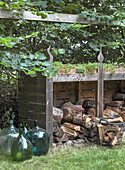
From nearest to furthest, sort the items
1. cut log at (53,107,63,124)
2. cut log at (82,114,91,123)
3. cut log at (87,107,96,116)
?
cut log at (53,107,63,124), cut log at (82,114,91,123), cut log at (87,107,96,116)

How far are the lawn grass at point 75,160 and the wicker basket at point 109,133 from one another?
0.51 ft

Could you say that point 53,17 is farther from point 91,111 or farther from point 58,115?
point 91,111

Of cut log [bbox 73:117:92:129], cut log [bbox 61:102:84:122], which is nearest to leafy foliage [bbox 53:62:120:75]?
cut log [bbox 61:102:84:122]

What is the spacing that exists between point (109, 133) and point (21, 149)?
154 centimetres

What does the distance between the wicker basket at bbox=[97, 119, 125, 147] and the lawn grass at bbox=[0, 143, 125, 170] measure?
15 centimetres

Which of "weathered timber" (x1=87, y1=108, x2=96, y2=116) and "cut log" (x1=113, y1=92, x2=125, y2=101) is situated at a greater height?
"cut log" (x1=113, y1=92, x2=125, y2=101)

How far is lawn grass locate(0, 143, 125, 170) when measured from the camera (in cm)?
353

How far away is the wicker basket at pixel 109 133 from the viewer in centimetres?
450

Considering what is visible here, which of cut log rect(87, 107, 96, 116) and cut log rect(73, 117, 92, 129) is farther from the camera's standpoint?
cut log rect(87, 107, 96, 116)

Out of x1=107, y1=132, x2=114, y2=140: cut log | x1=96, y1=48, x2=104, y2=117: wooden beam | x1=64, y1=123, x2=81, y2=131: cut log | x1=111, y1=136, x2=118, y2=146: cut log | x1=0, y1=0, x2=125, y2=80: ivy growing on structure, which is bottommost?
x1=111, y1=136, x2=118, y2=146: cut log

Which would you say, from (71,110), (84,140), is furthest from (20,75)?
(84,140)

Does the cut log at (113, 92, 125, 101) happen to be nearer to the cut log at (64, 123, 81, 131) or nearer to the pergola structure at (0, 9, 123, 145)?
the pergola structure at (0, 9, 123, 145)

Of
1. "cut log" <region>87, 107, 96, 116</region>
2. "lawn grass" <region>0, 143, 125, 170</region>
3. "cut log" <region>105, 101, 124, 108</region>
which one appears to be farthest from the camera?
"cut log" <region>105, 101, 124, 108</region>

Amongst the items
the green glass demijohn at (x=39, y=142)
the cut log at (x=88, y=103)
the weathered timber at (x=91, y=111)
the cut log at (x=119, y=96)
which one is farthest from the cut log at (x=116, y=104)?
the green glass demijohn at (x=39, y=142)
